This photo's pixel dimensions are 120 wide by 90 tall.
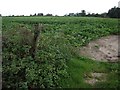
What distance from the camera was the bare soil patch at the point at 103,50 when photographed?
1872 cm

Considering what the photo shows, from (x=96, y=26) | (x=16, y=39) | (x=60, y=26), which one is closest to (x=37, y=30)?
(x=16, y=39)

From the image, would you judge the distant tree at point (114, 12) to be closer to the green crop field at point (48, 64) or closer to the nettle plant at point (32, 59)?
the green crop field at point (48, 64)

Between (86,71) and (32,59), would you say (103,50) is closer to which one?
(86,71)

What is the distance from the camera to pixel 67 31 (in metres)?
23.1

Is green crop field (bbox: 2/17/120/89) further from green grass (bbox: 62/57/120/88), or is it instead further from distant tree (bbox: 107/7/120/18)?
distant tree (bbox: 107/7/120/18)

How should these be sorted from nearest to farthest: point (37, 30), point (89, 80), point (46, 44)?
point (89, 80) < point (37, 30) < point (46, 44)

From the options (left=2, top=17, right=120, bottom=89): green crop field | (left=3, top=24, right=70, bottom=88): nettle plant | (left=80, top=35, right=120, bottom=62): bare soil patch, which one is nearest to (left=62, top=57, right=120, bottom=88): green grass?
(left=2, top=17, right=120, bottom=89): green crop field

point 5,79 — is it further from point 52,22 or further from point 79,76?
point 52,22

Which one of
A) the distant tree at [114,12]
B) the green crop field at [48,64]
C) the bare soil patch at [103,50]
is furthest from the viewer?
the distant tree at [114,12]

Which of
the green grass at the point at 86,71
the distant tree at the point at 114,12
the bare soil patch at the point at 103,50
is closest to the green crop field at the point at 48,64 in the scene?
the green grass at the point at 86,71

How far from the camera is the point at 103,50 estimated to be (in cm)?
2000

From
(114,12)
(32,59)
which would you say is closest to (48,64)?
(32,59)

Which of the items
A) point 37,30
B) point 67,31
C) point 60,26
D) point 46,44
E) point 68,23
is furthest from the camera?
point 68,23

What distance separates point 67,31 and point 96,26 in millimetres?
3864
